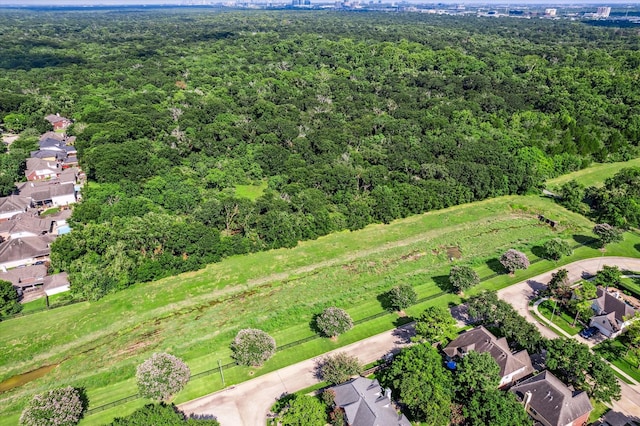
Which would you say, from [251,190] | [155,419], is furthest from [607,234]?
[155,419]

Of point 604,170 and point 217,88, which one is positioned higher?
point 217,88

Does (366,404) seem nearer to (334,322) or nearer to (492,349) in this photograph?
(334,322)

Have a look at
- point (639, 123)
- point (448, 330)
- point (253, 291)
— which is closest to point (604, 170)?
point (639, 123)

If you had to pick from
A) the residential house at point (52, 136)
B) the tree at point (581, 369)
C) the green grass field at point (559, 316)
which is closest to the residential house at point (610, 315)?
the green grass field at point (559, 316)


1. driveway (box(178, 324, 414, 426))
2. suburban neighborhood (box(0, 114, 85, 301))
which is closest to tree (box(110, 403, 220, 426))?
driveway (box(178, 324, 414, 426))

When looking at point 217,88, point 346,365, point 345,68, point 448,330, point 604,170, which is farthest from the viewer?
point 345,68

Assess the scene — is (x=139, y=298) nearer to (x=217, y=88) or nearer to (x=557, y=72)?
(x=217, y=88)
